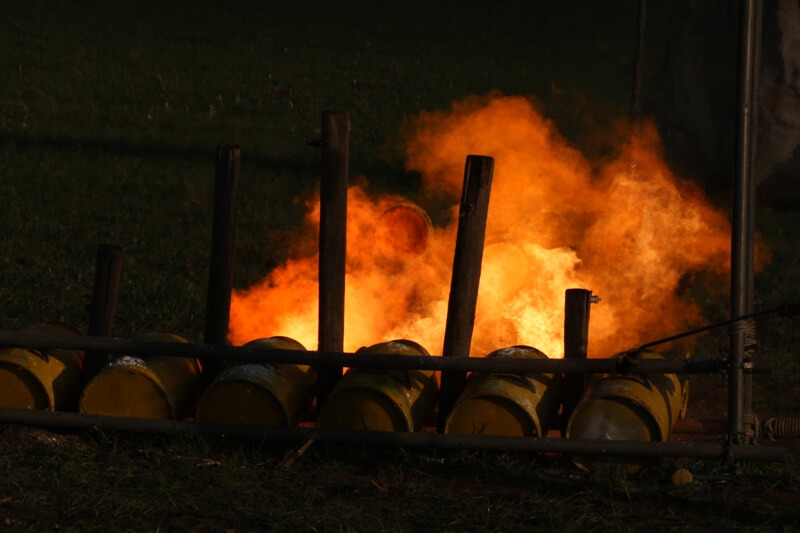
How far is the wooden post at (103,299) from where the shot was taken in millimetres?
8094

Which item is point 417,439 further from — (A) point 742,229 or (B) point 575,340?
(A) point 742,229

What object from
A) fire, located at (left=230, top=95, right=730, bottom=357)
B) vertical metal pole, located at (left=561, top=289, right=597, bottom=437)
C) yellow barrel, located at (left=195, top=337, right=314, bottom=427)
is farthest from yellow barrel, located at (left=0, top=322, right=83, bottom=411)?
vertical metal pole, located at (left=561, top=289, right=597, bottom=437)

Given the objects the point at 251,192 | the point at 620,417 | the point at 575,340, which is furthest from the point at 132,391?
the point at 251,192

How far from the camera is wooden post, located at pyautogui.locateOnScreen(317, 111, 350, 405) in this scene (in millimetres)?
8172

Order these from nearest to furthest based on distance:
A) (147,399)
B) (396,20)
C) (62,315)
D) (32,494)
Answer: (32,494)
(147,399)
(62,315)
(396,20)

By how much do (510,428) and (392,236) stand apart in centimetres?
393

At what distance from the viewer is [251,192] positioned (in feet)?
50.4

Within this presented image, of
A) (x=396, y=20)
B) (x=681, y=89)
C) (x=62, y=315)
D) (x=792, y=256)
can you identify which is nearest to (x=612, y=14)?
(x=396, y=20)

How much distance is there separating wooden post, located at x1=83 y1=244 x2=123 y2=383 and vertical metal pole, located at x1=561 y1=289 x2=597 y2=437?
9.93 ft

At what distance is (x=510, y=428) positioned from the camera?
7570 millimetres

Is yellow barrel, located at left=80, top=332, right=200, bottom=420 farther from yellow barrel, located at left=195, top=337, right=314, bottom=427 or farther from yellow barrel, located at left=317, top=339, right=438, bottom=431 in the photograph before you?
yellow barrel, located at left=317, top=339, right=438, bottom=431

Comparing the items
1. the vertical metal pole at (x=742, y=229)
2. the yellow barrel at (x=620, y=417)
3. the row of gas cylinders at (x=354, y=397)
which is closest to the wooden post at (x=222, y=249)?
the row of gas cylinders at (x=354, y=397)

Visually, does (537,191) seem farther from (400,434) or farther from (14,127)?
(14,127)

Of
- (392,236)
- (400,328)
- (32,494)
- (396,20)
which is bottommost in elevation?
(32,494)
